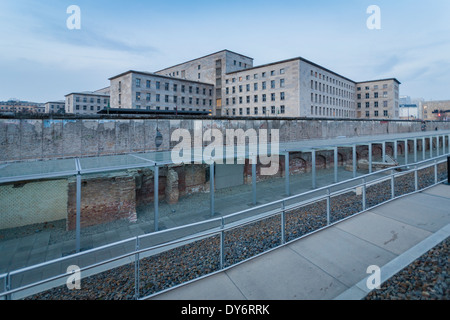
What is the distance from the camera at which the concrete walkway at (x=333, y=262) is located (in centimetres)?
427

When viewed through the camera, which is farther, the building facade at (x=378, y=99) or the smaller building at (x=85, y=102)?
the smaller building at (x=85, y=102)

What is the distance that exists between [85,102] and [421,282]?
279 feet

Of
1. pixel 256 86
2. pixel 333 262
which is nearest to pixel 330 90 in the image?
pixel 256 86

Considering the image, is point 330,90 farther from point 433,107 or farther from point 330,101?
point 433,107

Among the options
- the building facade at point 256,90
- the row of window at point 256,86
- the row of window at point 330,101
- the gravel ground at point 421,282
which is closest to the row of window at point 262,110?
the building facade at point 256,90

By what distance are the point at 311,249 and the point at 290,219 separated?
266 cm

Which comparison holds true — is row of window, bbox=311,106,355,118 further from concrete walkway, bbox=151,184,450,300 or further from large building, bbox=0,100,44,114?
large building, bbox=0,100,44,114

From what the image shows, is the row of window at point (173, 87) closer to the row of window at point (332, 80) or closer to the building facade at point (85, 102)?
the row of window at point (332, 80)

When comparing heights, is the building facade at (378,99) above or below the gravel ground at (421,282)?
above

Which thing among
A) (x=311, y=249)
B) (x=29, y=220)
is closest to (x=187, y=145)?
(x=29, y=220)

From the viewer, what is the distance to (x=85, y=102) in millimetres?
73500

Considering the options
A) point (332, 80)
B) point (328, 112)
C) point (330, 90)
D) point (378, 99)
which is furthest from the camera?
point (378, 99)

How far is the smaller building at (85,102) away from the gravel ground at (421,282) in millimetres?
80825
